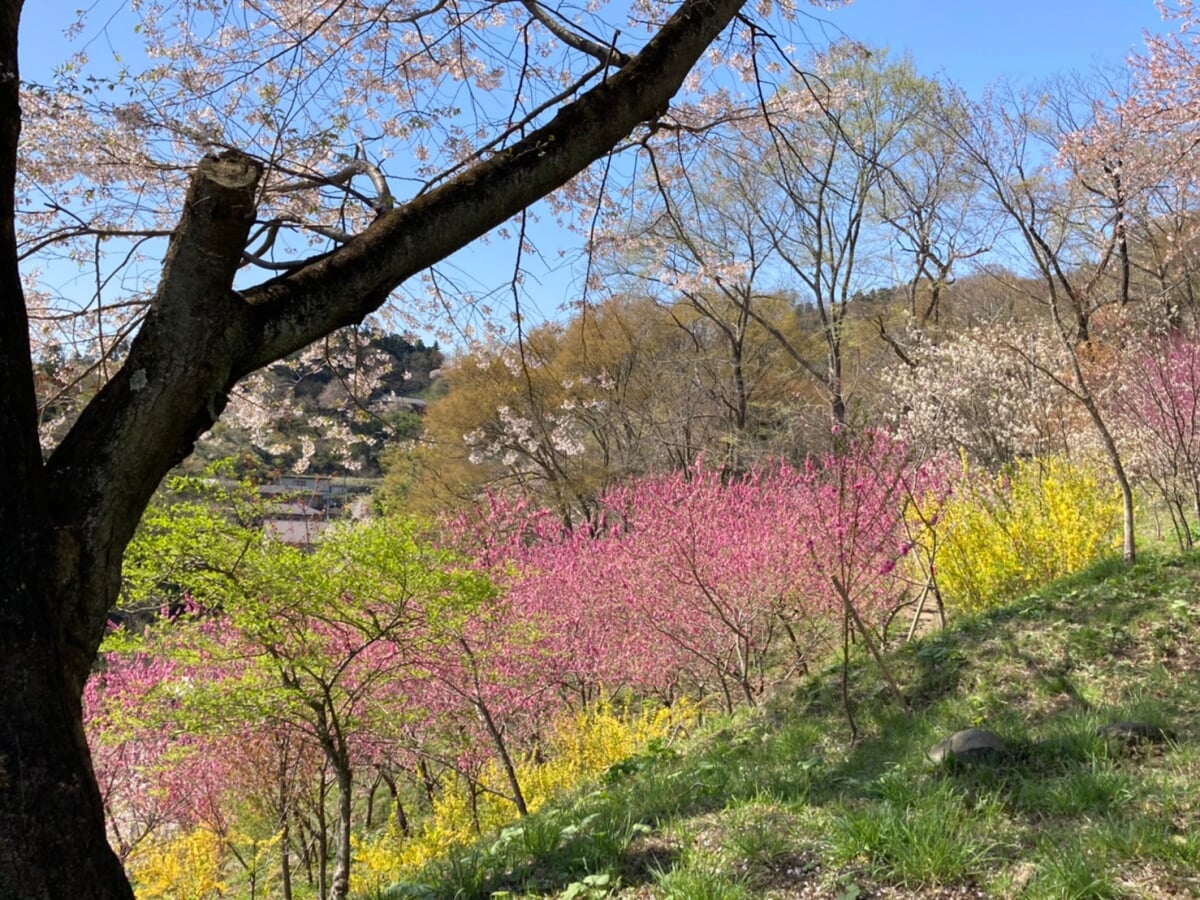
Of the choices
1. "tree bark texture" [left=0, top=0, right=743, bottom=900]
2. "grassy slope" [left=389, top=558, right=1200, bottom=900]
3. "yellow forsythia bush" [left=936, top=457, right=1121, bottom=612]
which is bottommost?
"grassy slope" [left=389, top=558, right=1200, bottom=900]

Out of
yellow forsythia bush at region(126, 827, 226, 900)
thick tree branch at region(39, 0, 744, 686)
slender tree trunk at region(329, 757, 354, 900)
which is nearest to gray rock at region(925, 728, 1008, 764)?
thick tree branch at region(39, 0, 744, 686)

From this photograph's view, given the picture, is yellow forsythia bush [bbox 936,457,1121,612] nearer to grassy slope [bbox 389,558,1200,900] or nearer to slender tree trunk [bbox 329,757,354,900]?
grassy slope [bbox 389,558,1200,900]

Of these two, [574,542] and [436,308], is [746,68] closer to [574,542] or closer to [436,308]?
[436,308]

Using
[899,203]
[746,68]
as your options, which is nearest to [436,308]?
[746,68]

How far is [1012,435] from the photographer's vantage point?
10031 mm

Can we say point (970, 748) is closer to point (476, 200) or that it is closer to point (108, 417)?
point (476, 200)

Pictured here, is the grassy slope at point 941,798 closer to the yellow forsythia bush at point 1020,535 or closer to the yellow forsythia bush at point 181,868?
the yellow forsythia bush at point 1020,535

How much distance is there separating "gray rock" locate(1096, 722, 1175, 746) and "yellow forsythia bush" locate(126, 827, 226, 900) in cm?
932

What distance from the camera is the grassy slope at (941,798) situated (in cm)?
204

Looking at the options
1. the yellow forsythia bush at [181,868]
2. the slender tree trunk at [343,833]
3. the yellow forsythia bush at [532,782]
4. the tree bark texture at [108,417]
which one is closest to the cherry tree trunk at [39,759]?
the tree bark texture at [108,417]

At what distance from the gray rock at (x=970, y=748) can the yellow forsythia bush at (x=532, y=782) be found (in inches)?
148

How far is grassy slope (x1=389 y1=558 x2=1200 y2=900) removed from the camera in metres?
2.04

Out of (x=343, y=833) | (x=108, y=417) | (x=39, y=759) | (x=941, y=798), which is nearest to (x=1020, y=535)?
(x=941, y=798)

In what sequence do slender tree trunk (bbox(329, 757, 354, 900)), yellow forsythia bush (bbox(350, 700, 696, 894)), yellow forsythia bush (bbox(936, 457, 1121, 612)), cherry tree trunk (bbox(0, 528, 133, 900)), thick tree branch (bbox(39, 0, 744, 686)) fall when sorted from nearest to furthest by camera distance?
1. cherry tree trunk (bbox(0, 528, 133, 900))
2. thick tree branch (bbox(39, 0, 744, 686))
3. slender tree trunk (bbox(329, 757, 354, 900))
4. yellow forsythia bush (bbox(936, 457, 1121, 612))
5. yellow forsythia bush (bbox(350, 700, 696, 894))
